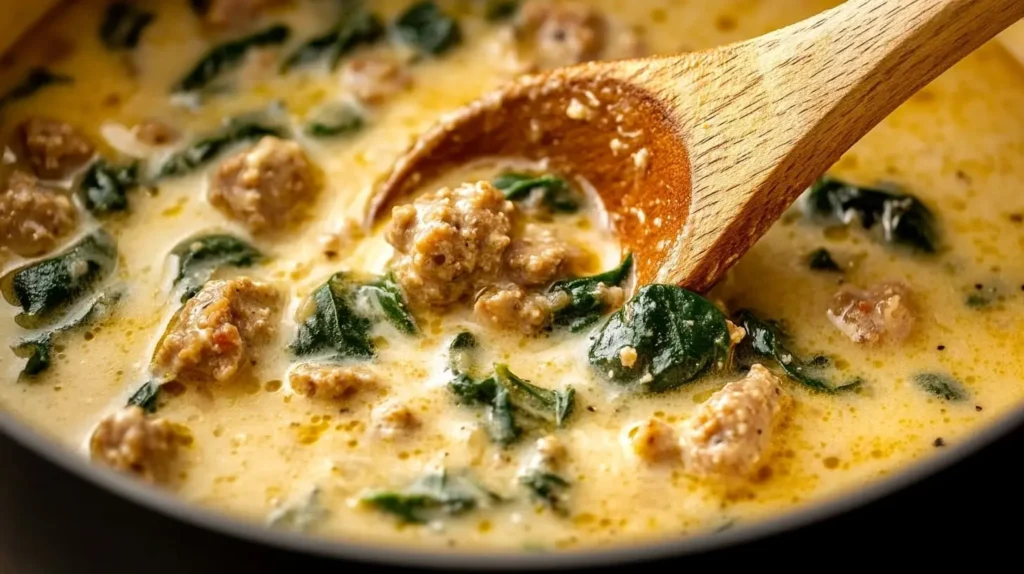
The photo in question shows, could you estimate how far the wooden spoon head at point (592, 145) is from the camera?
3.27 meters

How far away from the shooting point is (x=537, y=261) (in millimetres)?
3234

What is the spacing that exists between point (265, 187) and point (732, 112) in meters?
1.44

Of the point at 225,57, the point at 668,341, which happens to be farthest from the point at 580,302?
the point at 225,57

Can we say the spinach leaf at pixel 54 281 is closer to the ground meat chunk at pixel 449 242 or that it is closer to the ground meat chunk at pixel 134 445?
the ground meat chunk at pixel 134 445

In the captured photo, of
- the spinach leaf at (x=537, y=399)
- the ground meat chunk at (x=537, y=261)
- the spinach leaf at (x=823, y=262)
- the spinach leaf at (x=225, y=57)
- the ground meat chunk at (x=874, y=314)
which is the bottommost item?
the ground meat chunk at (x=874, y=314)

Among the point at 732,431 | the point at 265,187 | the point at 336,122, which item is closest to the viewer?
the point at 732,431

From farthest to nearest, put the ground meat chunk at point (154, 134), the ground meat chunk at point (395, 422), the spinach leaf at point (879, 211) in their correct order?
the ground meat chunk at point (154, 134)
the spinach leaf at point (879, 211)
the ground meat chunk at point (395, 422)

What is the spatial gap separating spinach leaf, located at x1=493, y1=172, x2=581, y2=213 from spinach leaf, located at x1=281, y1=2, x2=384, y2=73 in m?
1.00

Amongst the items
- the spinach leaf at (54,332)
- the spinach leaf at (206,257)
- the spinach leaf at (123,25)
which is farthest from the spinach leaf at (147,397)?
the spinach leaf at (123,25)

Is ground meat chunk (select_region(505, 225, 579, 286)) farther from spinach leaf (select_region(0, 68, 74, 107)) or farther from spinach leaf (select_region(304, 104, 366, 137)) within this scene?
spinach leaf (select_region(0, 68, 74, 107))

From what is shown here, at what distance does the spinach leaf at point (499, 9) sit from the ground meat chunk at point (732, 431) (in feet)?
6.65

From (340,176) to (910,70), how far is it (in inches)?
70.7

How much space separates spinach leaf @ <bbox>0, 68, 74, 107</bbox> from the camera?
13.0ft

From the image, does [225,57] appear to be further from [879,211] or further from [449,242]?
[879,211]
